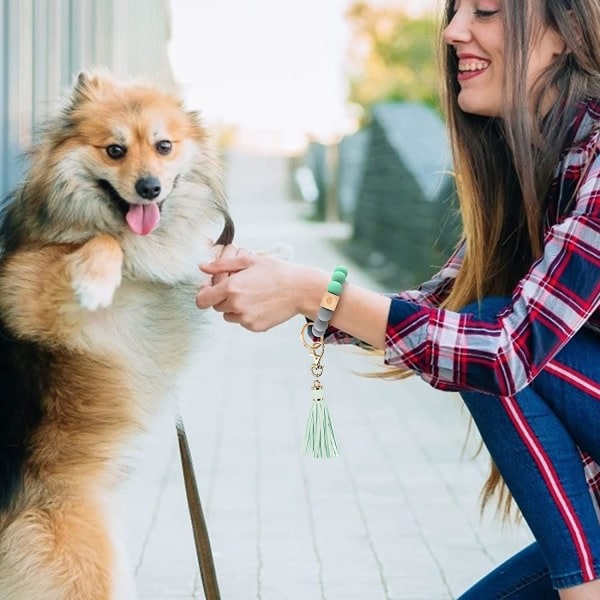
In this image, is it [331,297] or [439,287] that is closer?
[331,297]

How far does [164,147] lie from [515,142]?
0.89 m

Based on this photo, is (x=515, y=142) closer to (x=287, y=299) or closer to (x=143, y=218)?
(x=287, y=299)

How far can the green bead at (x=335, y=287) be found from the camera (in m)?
2.33

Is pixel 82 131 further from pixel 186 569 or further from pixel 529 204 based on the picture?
pixel 186 569

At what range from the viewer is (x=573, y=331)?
2.25m

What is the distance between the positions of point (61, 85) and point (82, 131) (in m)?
2.82

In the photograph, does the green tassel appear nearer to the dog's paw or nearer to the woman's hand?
the woman's hand

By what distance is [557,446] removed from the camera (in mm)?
2463

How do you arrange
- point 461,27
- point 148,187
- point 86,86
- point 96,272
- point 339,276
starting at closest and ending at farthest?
point 339,276, point 96,272, point 461,27, point 148,187, point 86,86

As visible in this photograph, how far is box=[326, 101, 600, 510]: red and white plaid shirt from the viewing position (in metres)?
2.23

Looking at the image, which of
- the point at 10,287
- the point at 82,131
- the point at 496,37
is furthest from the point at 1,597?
the point at 496,37

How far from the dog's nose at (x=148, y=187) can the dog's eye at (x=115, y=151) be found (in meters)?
0.10

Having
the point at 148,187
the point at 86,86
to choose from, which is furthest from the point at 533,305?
the point at 86,86

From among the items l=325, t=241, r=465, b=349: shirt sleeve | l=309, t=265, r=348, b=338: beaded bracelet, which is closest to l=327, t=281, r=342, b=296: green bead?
l=309, t=265, r=348, b=338: beaded bracelet
